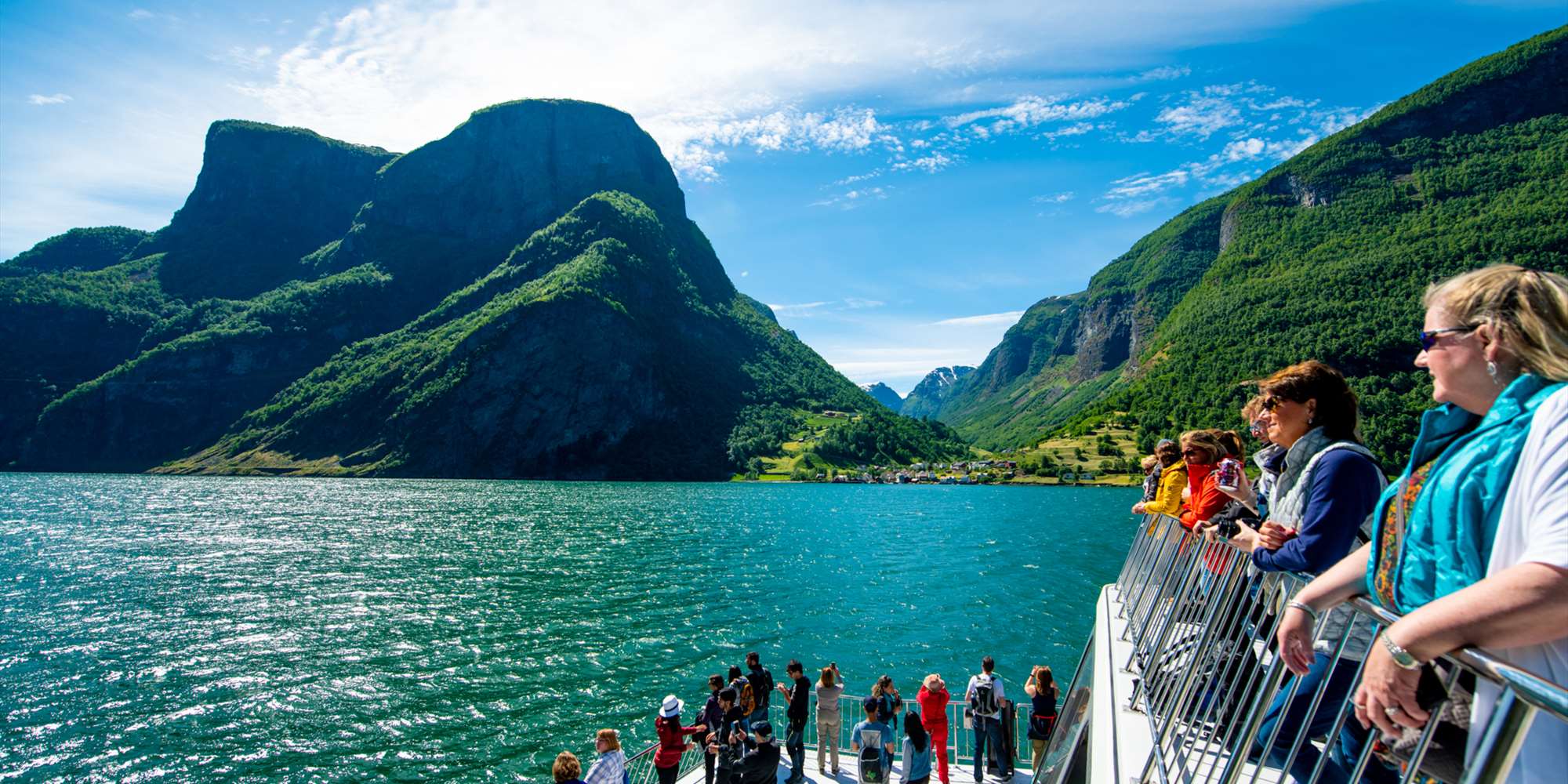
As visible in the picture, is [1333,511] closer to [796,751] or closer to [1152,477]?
[1152,477]

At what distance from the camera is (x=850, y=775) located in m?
12.6

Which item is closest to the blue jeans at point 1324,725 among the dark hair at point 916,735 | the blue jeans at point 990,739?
the dark hair at point 916,735

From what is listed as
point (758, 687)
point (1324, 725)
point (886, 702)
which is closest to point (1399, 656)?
point (1324, 725)

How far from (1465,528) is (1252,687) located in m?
3.96

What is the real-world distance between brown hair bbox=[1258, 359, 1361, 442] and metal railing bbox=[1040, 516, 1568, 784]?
37.6 inches

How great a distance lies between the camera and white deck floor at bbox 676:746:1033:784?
1206 centimetres

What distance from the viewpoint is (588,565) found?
42.9 m

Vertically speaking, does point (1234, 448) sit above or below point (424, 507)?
above

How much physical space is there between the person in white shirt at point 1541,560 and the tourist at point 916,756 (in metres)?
9.93

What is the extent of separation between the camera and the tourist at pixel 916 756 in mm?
10875

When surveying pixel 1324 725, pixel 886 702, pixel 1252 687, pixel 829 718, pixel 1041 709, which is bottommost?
pixel 829 718

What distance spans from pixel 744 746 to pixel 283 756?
1425cm

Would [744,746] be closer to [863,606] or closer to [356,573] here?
[863,606]

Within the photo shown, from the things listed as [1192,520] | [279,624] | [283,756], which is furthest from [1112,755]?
[279,624]
